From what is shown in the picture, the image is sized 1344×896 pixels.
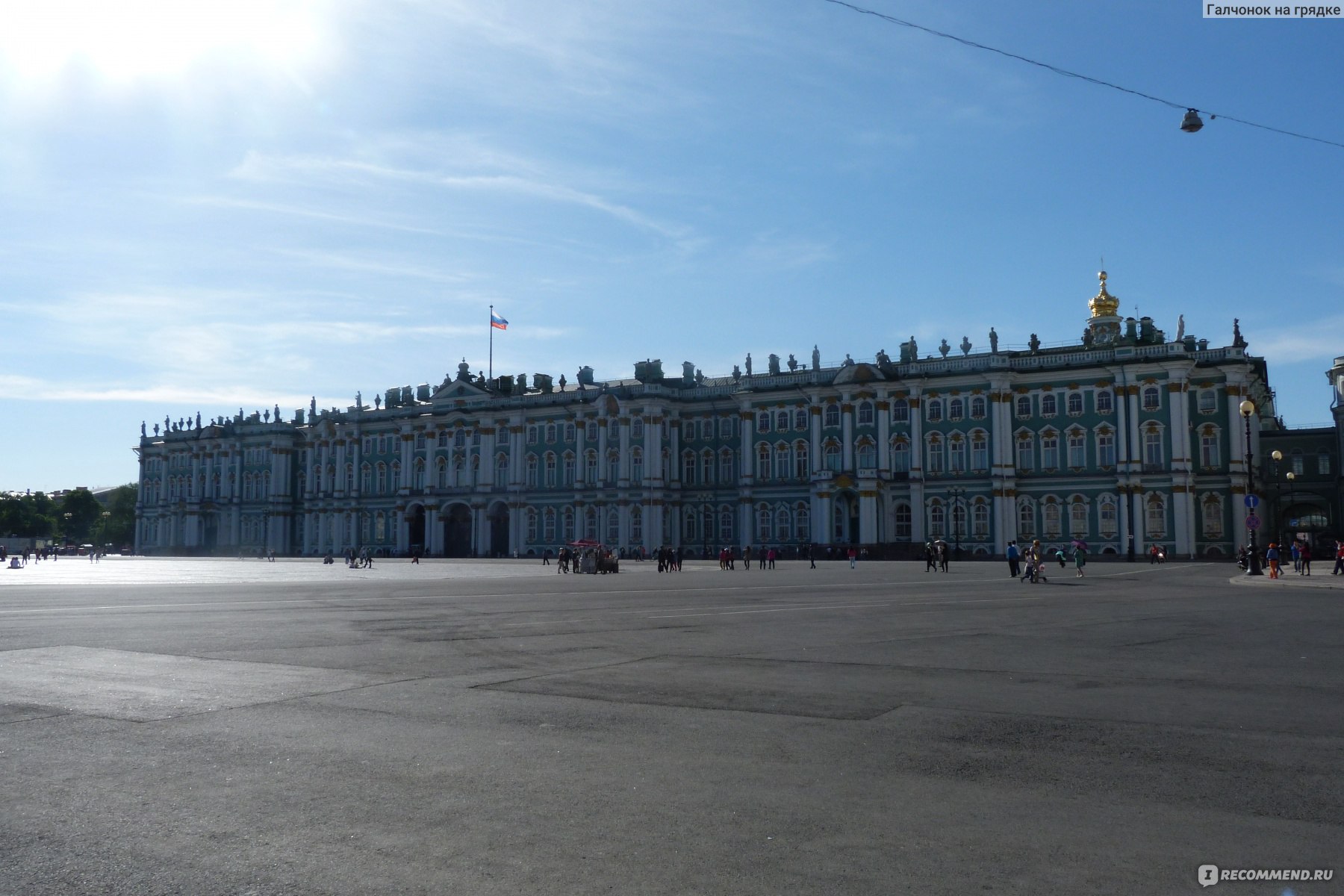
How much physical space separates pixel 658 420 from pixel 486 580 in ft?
162

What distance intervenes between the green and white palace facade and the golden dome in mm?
155

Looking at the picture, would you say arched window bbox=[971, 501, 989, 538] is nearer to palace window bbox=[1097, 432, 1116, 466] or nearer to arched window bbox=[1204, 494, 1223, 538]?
palace window bbox=[1097, 432, 1116, 466]

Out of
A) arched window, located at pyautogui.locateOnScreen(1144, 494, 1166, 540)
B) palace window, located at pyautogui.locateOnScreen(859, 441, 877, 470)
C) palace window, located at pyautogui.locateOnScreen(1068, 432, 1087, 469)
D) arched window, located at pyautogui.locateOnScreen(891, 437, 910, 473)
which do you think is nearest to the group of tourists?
arched window, located at pyautogui.locateOnScreen(1144, 494, 1166, 540)

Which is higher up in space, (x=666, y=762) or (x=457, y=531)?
(x=457, y=531)

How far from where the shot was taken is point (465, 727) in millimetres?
9594

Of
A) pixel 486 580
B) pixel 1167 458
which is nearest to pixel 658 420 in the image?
pixel 1167 458

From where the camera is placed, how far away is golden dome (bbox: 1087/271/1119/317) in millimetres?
86312

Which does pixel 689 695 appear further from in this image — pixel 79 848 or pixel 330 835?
pixel 79 848

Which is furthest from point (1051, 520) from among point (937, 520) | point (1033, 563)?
point (1033, 563)

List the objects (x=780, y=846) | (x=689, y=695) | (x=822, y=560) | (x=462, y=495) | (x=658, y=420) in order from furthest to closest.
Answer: (x=462, y=495)
(x=658, y=420)
(x=822, y=560)
(x=689, y=695)
(x=780, y=846)

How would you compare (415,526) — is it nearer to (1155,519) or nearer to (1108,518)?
(1108,518)

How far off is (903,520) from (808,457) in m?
9.21

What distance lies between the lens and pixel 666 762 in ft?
26.9

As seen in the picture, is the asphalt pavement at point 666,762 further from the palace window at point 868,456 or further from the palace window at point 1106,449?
the palace window at point 868,456
